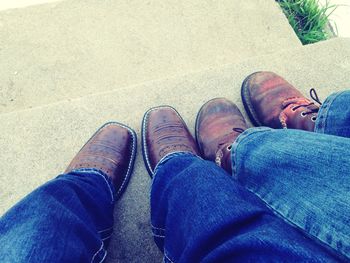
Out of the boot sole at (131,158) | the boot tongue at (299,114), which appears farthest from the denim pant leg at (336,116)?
the boot sole at (131,158)

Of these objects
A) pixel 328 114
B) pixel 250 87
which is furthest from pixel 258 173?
pixel 250 87

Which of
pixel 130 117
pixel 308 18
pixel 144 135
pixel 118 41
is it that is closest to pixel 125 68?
pixel 118 41

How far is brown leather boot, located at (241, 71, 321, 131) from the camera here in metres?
1.30

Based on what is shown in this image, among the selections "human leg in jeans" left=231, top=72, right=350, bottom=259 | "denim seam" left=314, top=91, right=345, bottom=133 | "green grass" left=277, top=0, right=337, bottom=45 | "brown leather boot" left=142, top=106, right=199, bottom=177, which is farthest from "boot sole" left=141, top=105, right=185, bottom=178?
"green grass" left=277, top=0, right=337, bottom=45

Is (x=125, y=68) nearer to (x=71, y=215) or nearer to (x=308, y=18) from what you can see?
(x=71, y=215)

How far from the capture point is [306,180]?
716mm

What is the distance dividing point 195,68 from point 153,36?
0.90 ft

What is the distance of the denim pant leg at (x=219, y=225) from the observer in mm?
616

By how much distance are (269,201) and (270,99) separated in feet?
2.26

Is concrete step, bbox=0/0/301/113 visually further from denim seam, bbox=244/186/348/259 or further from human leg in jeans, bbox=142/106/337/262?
denim seam, bbox=244/186/348/259

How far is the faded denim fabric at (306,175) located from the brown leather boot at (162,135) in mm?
357

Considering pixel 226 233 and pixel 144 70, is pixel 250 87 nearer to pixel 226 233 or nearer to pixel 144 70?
pixel 144 70

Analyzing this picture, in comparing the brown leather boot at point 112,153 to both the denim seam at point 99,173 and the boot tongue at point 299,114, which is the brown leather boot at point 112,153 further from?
the boot tongue at point 299,114

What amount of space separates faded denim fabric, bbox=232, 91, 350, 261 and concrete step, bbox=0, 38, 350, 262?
46 centimetres
